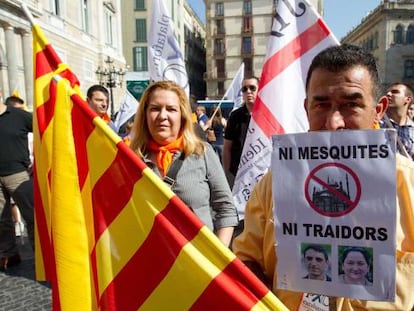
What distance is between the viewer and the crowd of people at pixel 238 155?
0.97 metres

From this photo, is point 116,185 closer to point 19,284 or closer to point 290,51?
point 290,51

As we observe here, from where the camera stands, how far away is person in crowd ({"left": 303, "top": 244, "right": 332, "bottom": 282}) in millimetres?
905

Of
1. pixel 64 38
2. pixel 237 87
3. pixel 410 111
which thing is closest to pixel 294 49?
pixel 410 111

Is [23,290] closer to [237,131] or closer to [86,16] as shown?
[237,131]

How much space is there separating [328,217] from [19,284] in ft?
11.8

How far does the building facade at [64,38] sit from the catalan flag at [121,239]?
12146mm

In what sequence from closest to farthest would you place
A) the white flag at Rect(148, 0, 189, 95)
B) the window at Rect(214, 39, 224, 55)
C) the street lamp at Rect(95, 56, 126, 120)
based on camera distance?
1. the white flag at Rect(148, 0, 189, 95)
2. the street lamp at Rect(95, 56, 126, 120)
3. the window at Rect(214, 39, 224, 55)

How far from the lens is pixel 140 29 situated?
139 feet

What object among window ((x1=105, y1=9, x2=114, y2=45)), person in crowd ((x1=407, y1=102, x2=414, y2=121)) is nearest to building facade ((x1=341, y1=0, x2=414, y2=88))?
window ((x1=105, y1=9, x2=114, y2=45))

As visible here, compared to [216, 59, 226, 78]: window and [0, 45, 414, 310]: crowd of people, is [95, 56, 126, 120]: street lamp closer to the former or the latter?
[0, 45, 414, 310]: crowd of people

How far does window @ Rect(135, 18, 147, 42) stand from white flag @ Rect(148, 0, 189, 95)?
3913 centimetres

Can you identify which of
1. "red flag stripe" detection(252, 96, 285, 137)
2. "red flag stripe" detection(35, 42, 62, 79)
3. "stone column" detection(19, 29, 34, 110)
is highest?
"stone column" detection(19, 29, 34, 110)

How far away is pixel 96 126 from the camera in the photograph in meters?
1.39

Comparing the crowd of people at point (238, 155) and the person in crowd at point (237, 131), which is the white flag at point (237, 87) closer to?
the crowd of people at point (238, 155)
